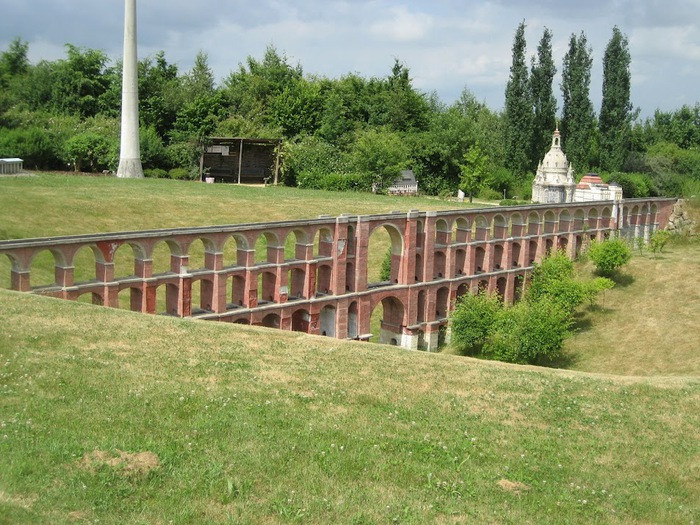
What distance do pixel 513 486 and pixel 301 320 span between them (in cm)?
2996

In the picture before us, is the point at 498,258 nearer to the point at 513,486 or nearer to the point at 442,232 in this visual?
the point at 442,232

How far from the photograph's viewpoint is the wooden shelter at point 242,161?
78.0 m

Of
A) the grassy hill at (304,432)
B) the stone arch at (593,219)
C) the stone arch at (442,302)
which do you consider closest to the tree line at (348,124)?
the stone arch at (593,219)

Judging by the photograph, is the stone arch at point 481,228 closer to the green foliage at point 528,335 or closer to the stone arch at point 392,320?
the green foliage at point 528,335


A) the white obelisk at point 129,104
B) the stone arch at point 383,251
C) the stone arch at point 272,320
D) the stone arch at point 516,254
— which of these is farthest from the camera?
the white obelisk at point 129,104

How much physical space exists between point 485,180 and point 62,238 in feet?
Result: 187

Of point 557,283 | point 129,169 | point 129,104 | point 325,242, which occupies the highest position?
point 129,104

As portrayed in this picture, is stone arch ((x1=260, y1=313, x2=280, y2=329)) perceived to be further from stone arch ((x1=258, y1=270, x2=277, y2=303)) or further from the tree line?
the tree line

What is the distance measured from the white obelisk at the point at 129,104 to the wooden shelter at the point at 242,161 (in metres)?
9.78

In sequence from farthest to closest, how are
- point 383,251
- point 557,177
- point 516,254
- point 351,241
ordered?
point 557,177 < point 516,254 < point 383,251 < point 351,241

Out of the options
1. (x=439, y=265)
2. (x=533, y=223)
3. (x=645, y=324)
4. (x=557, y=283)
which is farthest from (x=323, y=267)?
(x=533, y=223)

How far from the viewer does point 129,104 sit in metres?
65.1

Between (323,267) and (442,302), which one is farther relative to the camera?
(442,302)

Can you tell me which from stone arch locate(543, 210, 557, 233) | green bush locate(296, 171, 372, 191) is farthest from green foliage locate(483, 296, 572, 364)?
green bush locate(296, 171, 372, 191)
